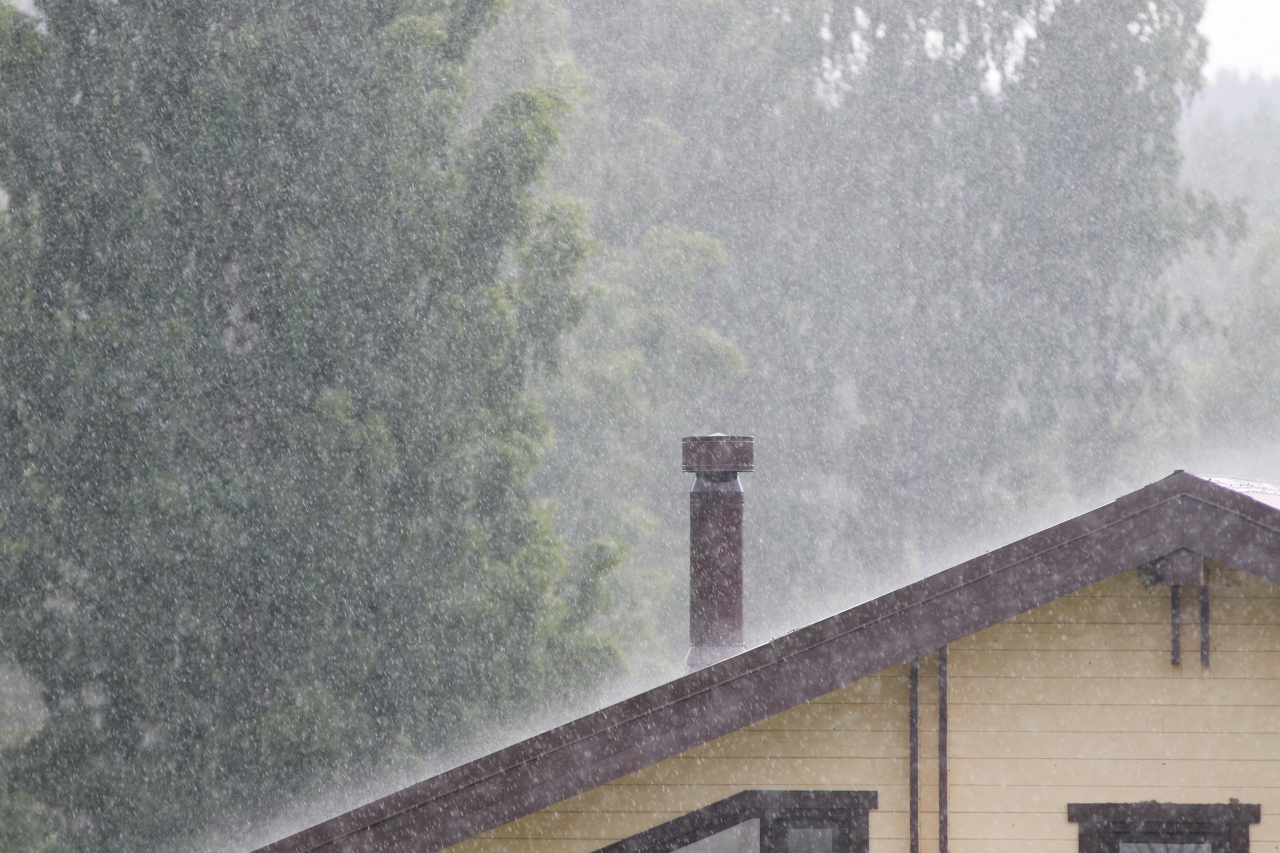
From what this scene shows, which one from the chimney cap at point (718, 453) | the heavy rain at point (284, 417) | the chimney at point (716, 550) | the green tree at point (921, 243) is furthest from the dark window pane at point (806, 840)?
the green tree at point (921, 243)

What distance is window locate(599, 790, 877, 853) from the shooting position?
15.1 ft

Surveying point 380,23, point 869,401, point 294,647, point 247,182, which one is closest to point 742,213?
point 869,401

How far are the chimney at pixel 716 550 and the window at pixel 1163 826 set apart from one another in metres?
2.56

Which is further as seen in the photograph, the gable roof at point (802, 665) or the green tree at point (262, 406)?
the green tree at point (262, 406)

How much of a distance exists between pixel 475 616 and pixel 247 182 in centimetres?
622

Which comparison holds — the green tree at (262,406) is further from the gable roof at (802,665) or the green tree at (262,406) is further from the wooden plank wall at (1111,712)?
the wooden plank wall at (1111,712)

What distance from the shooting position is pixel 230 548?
14523 mm

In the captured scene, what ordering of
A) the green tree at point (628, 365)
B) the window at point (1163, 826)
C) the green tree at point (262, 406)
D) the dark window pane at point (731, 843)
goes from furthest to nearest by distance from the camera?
the green tree at point (628, 365), the green tree at point (262, 406), the dark window pane at point (731, 843), the window at point (1163, 826)

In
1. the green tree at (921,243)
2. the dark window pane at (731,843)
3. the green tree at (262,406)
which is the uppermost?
the green tree at (921,243)

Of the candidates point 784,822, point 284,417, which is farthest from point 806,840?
point 284,417

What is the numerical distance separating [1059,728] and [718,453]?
273 cm

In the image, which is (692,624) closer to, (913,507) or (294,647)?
(294,647)

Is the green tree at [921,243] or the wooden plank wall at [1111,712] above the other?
the green tree at [921,243]

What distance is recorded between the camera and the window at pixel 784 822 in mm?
4594
